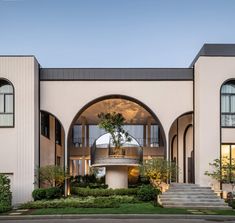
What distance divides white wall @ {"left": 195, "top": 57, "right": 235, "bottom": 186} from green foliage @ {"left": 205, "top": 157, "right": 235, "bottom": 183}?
0.34 metres

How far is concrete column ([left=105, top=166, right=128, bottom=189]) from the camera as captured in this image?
28844 millimetres

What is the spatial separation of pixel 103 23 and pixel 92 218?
11271 mm

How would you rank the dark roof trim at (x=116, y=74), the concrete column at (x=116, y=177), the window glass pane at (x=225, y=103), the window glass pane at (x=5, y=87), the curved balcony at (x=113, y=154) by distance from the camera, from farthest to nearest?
the concrete column at (x=116, y=177) → the curved balcony at (x=113, y=154) → the dark roof trim at (x=116, y=74) → the window glass pane at (x=225, y=103) → the window glass pane at (x=5, y=87)

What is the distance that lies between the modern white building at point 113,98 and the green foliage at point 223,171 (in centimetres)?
39

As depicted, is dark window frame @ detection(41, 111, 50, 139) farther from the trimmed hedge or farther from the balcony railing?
the balcony railing

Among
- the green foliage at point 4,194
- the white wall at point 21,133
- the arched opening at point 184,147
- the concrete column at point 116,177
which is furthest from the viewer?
the arched opening at point 184,147

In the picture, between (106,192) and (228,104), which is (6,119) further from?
(228,104)

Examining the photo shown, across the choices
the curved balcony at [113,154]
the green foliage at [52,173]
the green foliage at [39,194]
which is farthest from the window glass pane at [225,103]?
the green foliage at [39,194]

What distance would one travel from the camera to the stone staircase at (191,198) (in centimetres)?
2333

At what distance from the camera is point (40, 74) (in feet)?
90.6

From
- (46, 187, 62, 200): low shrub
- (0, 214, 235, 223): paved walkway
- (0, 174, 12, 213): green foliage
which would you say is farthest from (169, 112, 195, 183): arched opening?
(0, 174, 12, 213): green foliage

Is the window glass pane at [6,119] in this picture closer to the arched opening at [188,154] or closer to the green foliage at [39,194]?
the green foliage at [39,194]

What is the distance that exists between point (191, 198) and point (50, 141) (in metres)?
11.8

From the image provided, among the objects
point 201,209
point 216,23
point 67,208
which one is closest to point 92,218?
point 67,208
